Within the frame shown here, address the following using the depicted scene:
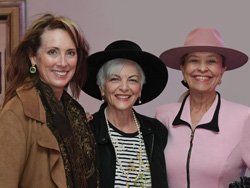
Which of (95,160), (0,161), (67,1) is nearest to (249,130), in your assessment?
(95,160)

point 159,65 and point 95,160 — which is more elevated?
point 159,65

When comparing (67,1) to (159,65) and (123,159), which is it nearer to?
(159,65)

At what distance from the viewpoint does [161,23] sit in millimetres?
2928

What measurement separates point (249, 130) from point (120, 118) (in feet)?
1.81

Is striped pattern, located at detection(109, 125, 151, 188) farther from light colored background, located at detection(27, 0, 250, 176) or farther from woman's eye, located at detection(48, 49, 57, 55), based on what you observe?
light colored background, located at detection(27, 0, 250, 176)

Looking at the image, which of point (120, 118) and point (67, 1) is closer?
point (120, 118)

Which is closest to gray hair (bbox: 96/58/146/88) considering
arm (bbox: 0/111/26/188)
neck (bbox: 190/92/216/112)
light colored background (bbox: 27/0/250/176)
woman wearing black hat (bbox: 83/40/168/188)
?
woman wearing black hat (bbox: 83/40/168/188)

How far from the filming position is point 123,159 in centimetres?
204

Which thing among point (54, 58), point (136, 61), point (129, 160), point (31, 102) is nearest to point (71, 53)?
point (54, 58)

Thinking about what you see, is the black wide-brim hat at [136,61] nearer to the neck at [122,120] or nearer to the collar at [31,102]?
the neck at [122,120]

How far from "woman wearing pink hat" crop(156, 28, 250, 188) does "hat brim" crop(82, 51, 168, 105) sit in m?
0.11

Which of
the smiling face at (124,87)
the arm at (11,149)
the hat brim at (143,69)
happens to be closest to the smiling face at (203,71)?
the hat brim at (143,69)

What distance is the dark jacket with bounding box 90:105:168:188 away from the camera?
200cm

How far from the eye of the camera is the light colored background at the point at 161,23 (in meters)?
2.82
